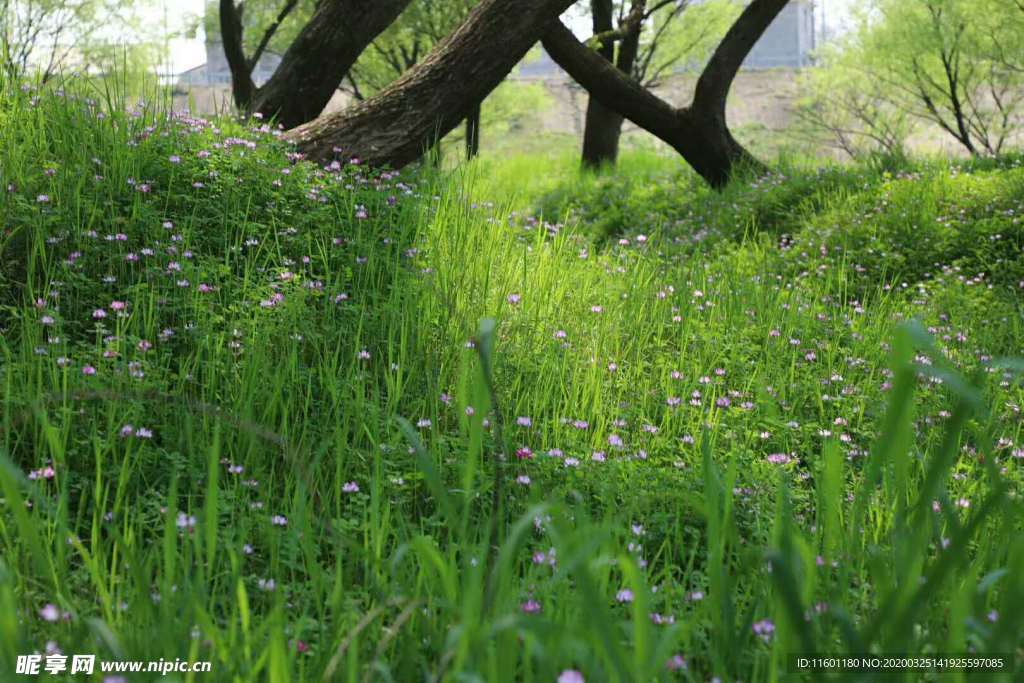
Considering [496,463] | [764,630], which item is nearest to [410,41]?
[496,463]

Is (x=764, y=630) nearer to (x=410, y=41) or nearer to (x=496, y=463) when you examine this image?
(x=496, y=463)

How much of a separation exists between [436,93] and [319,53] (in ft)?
4.57

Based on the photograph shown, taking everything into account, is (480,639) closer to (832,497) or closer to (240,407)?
(832,497)

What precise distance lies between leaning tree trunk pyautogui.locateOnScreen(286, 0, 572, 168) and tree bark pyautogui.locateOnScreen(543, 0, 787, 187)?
2918mm

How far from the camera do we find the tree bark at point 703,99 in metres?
8.73

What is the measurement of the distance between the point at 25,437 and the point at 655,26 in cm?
1685

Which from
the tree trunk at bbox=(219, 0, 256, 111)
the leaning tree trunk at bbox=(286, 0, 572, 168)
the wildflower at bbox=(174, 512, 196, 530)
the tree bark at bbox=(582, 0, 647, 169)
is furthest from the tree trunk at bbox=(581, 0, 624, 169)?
the wildflower at bbox=(174, 512, 196, 530)

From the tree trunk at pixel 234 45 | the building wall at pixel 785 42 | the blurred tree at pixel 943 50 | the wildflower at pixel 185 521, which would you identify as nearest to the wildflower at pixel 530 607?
the wildflower at pixel 185 521

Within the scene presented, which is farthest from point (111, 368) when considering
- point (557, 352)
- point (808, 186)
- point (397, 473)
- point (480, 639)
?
point (808, 186)

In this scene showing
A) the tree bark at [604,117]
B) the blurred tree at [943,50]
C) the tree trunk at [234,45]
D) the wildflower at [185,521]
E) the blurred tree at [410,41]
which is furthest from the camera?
the blurred tree at [410,41]

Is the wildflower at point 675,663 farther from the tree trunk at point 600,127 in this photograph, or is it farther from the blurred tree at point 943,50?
the blurred tree at point 943,50

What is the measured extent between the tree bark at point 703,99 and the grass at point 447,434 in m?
3.58

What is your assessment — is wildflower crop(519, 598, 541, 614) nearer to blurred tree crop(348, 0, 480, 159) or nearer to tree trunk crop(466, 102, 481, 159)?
tree trunk crop(466, 102, 481, 159)

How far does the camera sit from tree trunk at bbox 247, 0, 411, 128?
6430 millimetres
